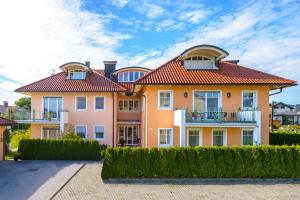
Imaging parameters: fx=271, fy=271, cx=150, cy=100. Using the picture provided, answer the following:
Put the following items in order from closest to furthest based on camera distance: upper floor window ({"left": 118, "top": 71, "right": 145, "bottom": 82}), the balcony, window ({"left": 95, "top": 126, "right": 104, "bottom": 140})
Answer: the balcony
window ({"left": 95, "top": 126, "right": 104, "bottom": 140})
upper floor window ({"left": 118, "top": 71, "right": 145, "bottom": 82})

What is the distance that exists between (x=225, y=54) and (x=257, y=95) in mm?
4044

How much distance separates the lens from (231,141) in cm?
2088

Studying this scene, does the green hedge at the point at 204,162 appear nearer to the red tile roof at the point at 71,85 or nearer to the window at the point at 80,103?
the red tile roof at the point at 71,85

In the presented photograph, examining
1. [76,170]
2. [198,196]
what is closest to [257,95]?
[198,196]

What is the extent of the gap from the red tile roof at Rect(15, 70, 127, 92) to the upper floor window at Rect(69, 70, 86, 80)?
19.0 inches

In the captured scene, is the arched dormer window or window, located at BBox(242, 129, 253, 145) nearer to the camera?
window, located at BBox(242, 129, 253, 145)

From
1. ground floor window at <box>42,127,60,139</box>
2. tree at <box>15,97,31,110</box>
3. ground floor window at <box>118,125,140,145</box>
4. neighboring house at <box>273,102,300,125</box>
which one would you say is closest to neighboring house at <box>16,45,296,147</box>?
ground floor window at <box>42,127,60,139</box>

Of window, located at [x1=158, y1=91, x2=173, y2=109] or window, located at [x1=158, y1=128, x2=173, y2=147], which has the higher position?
window, located at [x1=158, y1=91, x2=173, y2=109]

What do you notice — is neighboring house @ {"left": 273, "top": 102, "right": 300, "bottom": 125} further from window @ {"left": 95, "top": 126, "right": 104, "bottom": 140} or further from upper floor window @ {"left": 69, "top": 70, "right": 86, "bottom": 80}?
upper floor window @ {"left": 69, "top": 70, "right": 86, "bottom": 80}

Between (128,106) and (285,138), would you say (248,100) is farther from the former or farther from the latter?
(128,106)

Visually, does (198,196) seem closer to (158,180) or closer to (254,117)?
(158,180)

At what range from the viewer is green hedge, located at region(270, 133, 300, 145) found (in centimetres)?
2456

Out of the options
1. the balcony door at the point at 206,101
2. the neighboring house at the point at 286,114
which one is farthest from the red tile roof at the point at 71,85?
the neighboring house at the point at 286,114

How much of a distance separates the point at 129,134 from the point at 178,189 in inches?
662
